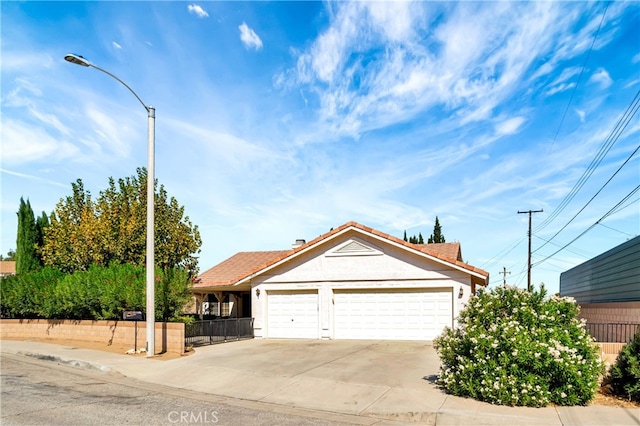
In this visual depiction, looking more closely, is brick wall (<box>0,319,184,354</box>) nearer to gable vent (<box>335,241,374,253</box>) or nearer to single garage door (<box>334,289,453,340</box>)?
single garage door (<box>334,289,453,340</box>)

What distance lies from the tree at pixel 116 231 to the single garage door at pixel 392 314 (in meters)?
11.5

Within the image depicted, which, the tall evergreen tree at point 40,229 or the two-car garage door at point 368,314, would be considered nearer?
the two-car garage door at point 368,314

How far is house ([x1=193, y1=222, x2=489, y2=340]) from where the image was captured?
19.5m

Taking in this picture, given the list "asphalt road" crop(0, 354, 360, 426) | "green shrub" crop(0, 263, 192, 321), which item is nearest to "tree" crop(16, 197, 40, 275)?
"green shrub" crop(0, 263, 192, 321)

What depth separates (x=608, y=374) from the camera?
401 inches

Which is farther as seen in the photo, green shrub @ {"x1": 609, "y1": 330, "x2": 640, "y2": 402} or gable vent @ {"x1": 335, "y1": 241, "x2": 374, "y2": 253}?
gable vent @ {"x1": 335, "y1": 241, "x2": 374, "y2": 253}

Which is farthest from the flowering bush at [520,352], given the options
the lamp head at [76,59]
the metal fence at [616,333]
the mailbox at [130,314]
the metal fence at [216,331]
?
the lamp head at [76,59]

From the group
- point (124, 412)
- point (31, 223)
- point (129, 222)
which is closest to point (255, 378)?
point (124, 412)

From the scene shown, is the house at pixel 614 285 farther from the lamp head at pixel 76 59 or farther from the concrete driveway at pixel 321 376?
the lamp head at pixel 76 59

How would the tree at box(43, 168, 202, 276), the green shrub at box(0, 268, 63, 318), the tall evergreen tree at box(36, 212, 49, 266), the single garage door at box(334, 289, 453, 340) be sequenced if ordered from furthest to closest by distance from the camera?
1. the tall evergreen tree at box(36, 212, 49, 266)
2. the tree at box(43, 168, 202, 276)
3. the green shrub at box(0, 268, 63, 318)
4. the single garage door at box(334, 289, 453, 340)

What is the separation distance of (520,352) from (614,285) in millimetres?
15233

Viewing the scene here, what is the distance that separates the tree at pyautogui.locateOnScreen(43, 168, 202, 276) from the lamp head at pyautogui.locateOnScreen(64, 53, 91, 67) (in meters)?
13.1

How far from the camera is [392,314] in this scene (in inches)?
792

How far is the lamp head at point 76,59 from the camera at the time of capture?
42.6ft
